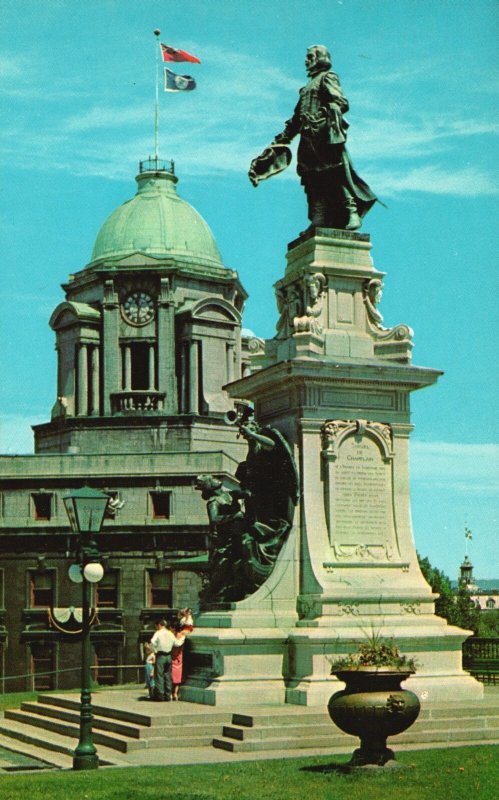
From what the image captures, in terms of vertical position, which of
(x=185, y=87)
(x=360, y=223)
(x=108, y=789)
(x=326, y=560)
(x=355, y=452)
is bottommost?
(x=108, y=789)

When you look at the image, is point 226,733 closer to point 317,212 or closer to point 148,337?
point 317,212

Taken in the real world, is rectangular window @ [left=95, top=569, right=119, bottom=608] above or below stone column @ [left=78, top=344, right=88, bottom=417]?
below

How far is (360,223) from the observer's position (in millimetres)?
25672

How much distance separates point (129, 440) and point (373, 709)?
65.9 metres

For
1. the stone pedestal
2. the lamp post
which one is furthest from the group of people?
the lamp post

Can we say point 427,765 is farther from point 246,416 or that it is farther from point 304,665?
point 246,416

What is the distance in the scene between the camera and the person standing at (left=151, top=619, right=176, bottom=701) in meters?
23.4

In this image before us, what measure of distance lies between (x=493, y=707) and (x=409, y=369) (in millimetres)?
5831

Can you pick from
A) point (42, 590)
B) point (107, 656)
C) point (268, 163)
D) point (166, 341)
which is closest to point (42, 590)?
point (42, 590)

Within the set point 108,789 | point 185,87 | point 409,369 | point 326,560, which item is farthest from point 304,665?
point 185,87

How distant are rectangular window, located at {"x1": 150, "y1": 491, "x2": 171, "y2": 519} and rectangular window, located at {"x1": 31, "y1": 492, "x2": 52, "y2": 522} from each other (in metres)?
5.32

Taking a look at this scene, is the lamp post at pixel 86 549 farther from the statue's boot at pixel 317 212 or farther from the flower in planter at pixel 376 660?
the statue's boot at pixel 317 212

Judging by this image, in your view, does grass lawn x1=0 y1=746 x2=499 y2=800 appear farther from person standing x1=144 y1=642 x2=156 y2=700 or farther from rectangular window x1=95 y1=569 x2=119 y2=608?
rectangular window x1=95 y1=569 x2=119 y2=608

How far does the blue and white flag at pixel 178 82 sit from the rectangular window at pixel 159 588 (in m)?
23.0
